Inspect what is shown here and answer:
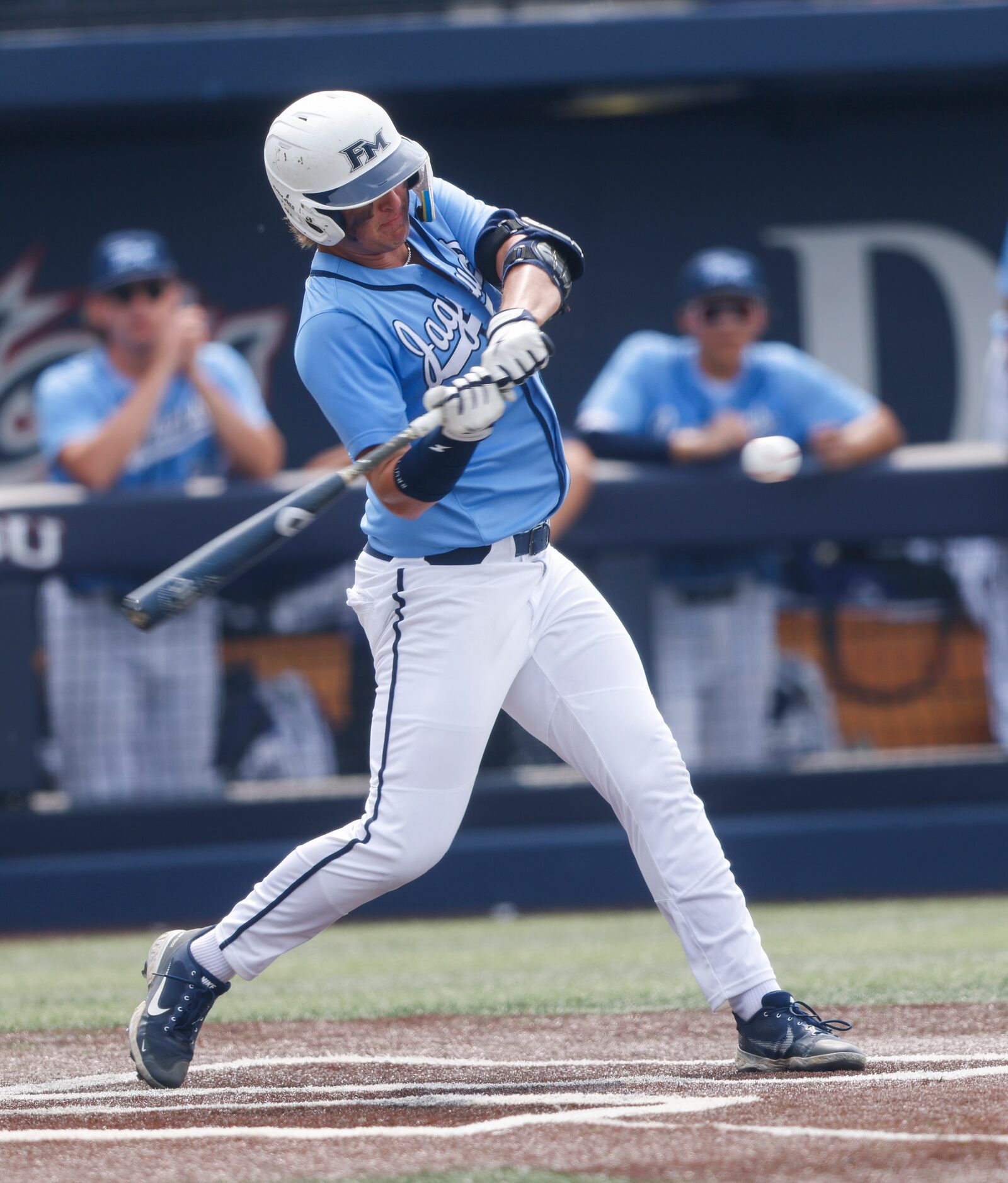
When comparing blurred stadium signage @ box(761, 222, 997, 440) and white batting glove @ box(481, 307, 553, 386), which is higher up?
blurred stadium signage @ box(761, 222, 997, 440)

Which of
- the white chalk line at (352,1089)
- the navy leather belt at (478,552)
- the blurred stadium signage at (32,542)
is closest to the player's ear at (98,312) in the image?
the blurred stadium signage at (32,542)

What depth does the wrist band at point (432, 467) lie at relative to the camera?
10.2ft

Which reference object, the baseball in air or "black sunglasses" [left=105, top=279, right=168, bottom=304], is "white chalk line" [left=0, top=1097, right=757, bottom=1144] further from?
"black sunglasses" [left=105, top=279, right=168, bottom=304]

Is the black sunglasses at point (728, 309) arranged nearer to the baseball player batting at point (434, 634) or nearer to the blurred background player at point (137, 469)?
the blurred background player at point (137, 469)

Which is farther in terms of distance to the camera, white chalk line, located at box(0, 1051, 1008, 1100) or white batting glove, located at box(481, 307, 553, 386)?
white chalk line, located at box(0, 1051, 1008, 1100)

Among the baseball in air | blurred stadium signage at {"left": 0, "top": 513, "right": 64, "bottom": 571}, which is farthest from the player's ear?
the baseball in air

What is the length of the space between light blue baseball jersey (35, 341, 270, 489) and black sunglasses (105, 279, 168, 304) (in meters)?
0.21

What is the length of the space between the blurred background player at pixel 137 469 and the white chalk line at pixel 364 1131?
317cm

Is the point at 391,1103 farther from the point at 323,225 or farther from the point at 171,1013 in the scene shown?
the point at 323,225

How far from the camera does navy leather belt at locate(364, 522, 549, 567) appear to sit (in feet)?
10.9

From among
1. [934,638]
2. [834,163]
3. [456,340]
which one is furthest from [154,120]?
[456,340]

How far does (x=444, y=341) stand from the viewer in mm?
3396

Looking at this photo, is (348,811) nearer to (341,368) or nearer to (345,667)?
(345,667)

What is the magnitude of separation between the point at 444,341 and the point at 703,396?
10.00 feet
